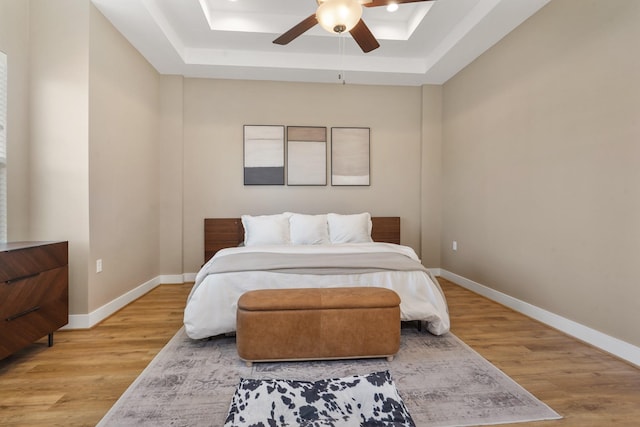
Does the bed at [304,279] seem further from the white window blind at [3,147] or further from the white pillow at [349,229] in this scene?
the white window blind at [3,147]

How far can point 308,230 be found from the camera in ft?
11.9

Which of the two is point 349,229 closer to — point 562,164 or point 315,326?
point 315,326

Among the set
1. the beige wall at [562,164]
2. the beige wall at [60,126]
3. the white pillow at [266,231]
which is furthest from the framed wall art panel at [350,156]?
the beige wall at [60,126]

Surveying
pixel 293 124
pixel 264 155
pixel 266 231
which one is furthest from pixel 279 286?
pixel 293 124

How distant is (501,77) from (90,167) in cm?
408

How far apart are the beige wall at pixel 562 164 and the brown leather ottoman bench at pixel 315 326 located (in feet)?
5.27

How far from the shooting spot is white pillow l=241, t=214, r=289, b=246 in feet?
11.6

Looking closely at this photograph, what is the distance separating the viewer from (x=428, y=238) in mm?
4582

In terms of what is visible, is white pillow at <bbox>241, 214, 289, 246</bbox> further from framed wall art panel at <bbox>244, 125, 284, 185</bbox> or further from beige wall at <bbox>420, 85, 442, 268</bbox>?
A: beige wall at <bbox>420, 85, 442, 268</bbox>

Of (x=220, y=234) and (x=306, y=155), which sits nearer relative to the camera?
(x=220, y=234)

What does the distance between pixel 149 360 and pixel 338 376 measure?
1300mm

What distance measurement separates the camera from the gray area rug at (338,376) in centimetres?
157

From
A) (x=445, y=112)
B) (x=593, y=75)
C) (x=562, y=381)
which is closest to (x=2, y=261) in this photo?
(x=562, y=381)

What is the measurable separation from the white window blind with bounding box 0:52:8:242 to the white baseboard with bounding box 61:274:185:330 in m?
0.84
